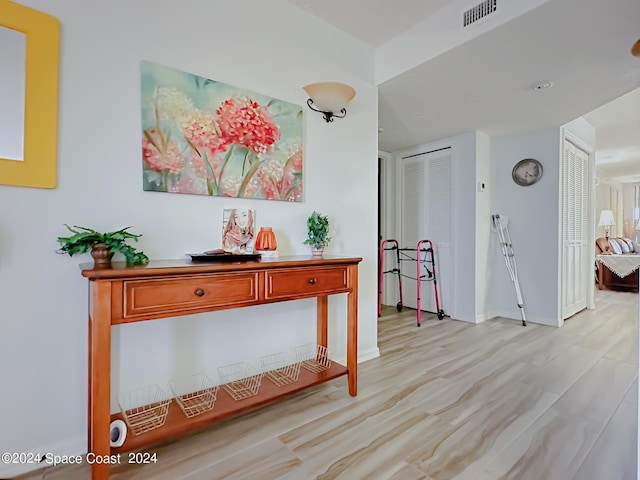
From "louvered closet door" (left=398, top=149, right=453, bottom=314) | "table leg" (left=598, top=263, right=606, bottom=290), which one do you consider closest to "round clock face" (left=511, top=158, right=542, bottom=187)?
"louvered closet door" (left=398, top=149, right=453, bottom=314)

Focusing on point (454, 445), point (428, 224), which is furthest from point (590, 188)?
point (454, 445)

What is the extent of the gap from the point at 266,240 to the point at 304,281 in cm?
36

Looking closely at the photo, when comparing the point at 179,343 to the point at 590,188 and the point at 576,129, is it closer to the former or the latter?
the point at 576,129

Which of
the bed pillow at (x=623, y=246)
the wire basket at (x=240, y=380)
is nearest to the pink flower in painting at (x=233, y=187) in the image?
the wire basket at (x=240, y=380)

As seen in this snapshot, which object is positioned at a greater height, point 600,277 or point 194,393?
point 600,277

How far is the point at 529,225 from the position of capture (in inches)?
151

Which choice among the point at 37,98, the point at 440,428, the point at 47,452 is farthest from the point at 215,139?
the point at 440,428

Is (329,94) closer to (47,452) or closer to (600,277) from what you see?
(47,452)

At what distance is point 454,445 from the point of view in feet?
5.09

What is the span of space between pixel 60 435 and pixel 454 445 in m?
1.85

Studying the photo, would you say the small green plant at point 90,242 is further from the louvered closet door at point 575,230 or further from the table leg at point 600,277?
the table leg at point 600,277

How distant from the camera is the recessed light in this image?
260cm

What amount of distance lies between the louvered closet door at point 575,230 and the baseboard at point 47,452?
183 inches

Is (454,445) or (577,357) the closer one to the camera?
(454,445)
